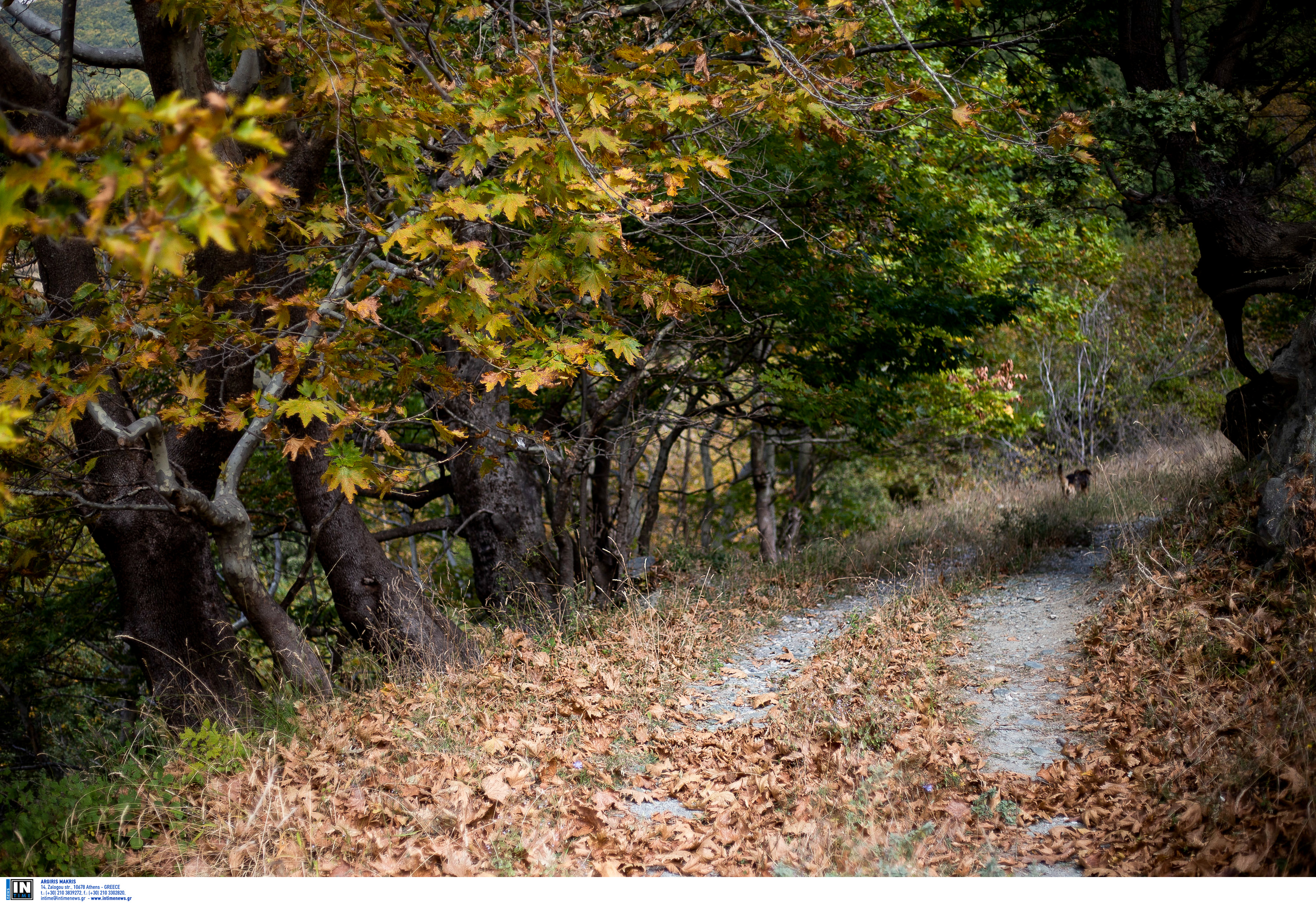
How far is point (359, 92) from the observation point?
5.23m

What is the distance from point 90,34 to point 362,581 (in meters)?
4.80

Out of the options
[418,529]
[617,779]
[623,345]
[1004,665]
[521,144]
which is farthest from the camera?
[418,529]

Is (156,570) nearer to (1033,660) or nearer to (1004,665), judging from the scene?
(1004,665)

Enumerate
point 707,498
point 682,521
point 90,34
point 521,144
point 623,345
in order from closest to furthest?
point 521,144, point 623,345, point 90,34, point 682,521, point 707,498

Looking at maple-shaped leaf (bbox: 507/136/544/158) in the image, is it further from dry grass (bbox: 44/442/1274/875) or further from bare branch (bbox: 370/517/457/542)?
bare branch (bbox: 370/517/457/542)

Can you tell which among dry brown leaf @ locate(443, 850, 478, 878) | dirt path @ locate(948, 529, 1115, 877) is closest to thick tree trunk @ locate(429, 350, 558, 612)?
dirt path @ locate(948, 529, 1115, 877)

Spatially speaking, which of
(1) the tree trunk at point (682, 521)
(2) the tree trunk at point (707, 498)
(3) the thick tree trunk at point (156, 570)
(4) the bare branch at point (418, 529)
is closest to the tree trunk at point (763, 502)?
(2) the tree trunk at point (707, 498)

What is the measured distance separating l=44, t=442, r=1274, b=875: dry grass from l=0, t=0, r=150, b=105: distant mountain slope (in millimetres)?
4996

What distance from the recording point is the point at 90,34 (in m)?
6.64

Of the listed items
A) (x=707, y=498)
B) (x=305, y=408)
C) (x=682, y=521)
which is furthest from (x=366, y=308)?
(x=707, y=498)

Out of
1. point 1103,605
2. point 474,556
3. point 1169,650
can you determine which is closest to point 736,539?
point 474,556

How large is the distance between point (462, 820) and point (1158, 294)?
19.8 metres

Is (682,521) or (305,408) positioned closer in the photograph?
(305,408)
